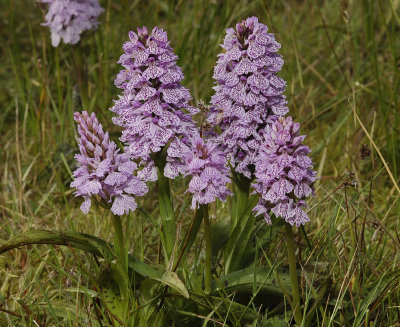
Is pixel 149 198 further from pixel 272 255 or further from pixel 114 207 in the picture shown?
pixel 114 207

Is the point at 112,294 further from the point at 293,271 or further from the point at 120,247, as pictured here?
the point at 293,271

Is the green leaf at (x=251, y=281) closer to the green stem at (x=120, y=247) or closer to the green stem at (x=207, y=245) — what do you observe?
the green stem at (x=207, y=245)

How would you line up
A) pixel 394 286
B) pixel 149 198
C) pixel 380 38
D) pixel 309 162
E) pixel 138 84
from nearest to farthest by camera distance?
pixel 309 162 → pixel 138 84 → pixel 394 286 → pixel 149 198 → pixel 380 38

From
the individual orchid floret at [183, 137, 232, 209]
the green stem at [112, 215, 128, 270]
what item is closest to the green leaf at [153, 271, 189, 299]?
the green stem at [112, 215, 128, 270]

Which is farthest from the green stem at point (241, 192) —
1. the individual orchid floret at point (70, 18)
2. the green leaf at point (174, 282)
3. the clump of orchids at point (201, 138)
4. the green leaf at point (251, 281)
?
the individual orchid floret at point (70, 18)

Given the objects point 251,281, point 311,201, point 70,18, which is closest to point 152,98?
point 251,281

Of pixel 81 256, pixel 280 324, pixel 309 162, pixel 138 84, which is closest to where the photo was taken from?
pixel 309 162

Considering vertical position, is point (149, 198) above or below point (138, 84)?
below

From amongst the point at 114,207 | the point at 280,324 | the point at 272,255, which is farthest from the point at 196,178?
the point at 272,255
